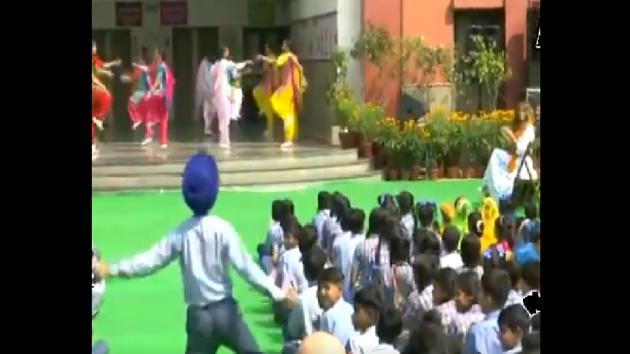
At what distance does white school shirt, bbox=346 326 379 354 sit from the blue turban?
1.15m

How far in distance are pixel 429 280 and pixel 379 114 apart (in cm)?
Answer: 1160

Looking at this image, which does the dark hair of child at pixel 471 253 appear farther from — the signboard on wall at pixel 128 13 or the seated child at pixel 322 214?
the signboard on wall at pixel 128 13

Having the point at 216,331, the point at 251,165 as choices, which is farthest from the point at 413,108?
the point at 216,331

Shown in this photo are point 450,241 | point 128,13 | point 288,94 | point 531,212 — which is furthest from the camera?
point 128,13

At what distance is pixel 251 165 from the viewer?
654 inches

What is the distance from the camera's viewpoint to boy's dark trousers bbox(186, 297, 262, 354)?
630cm

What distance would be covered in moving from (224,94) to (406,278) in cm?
1323

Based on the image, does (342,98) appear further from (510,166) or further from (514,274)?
(514,274)

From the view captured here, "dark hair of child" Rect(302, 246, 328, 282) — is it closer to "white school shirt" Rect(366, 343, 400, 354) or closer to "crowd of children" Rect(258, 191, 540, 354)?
"crowd of children" Rect(258, 191, 540, 354)

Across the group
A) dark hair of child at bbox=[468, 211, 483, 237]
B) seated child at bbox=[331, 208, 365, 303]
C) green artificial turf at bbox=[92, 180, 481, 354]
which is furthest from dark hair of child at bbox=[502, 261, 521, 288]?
dark hair of child at bbox=[468, 211, 483, 237]

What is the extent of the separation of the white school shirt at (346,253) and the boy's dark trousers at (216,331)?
1.32m

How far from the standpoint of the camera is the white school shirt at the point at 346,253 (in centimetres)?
757
